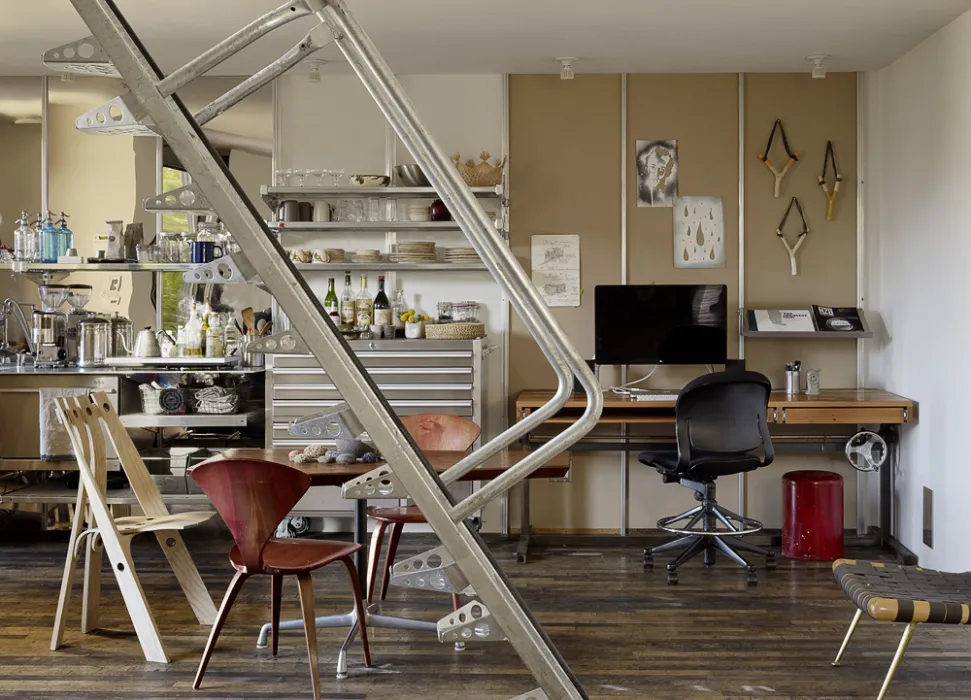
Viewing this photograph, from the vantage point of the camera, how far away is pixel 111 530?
3836 millimetres

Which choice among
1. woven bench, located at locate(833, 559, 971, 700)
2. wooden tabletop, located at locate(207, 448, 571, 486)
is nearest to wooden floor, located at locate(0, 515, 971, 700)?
woven bench, located at locate(833, 559, 971, 700)

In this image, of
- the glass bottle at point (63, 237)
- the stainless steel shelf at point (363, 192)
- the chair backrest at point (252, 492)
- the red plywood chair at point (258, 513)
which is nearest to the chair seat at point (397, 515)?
the red plywood chair at point (258, 513)

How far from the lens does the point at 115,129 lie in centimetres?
183

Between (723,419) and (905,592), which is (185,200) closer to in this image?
(905,592)

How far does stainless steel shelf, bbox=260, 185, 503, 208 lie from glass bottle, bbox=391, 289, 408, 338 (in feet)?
1.83

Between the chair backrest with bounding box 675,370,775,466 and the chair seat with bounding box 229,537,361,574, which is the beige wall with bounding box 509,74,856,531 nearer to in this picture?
the chair backrest with bounding box 675,370,775,466

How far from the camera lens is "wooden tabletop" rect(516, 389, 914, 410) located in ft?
16.9

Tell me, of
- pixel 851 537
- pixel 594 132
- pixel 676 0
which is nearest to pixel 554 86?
pixel 594 132

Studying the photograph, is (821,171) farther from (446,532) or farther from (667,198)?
(446,532)

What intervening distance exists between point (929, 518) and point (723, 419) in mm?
1145

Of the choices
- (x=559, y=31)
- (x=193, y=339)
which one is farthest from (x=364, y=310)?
(x=559, y=31)

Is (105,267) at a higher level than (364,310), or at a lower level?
higher

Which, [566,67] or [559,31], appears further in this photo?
[566,67]

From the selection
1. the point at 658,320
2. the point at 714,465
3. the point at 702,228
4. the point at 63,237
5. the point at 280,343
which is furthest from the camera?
the point at 63,237
